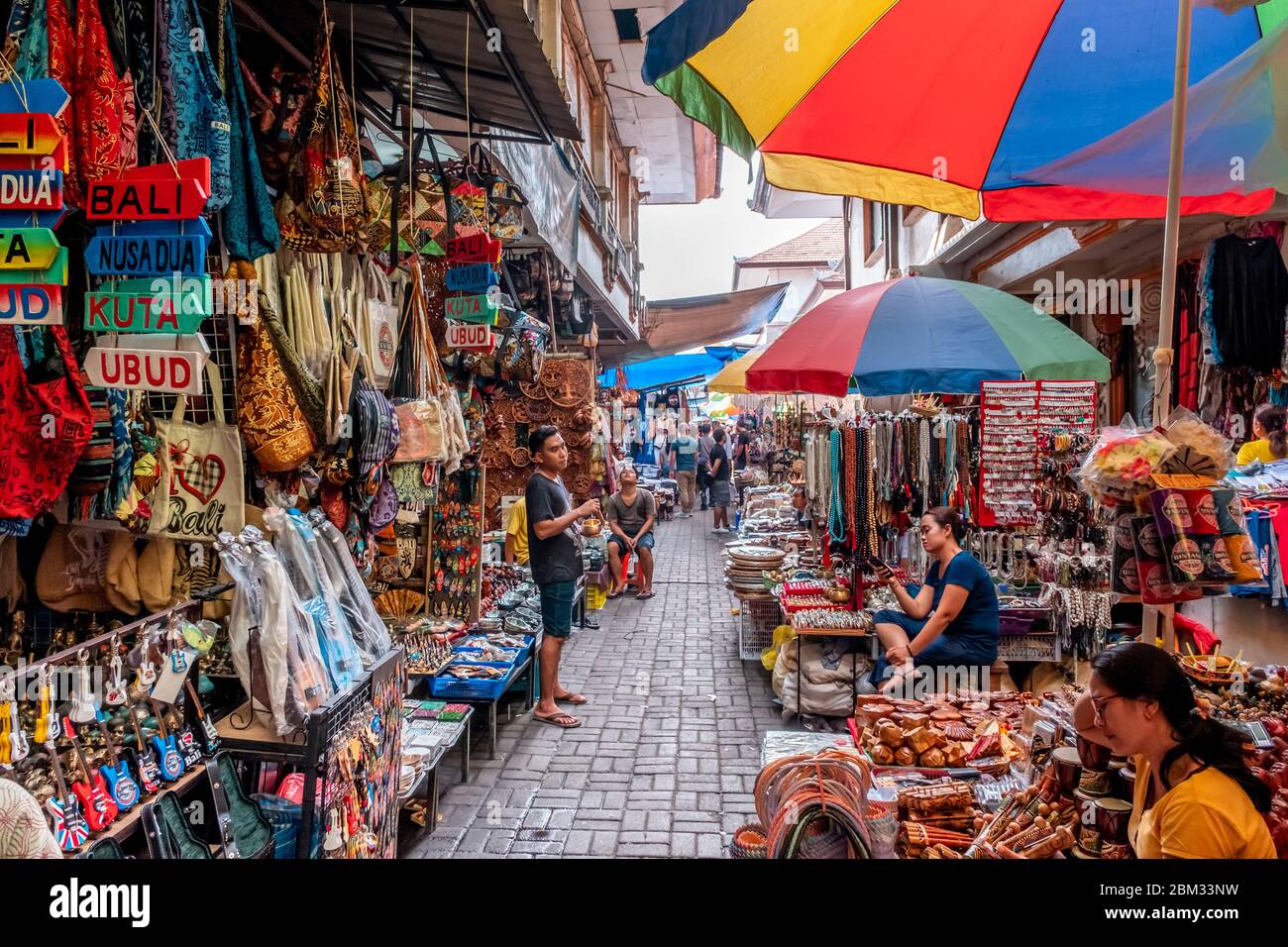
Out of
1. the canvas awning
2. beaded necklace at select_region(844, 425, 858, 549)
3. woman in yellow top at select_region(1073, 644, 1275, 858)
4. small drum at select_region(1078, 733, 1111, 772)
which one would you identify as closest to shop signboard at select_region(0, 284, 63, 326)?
woman in yellow top at select_region(1073, 644, 1275, 858)

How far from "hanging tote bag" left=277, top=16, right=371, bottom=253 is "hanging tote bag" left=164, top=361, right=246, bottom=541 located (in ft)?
3.35

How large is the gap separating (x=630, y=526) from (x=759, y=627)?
316cm

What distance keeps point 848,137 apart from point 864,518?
347 centimetres

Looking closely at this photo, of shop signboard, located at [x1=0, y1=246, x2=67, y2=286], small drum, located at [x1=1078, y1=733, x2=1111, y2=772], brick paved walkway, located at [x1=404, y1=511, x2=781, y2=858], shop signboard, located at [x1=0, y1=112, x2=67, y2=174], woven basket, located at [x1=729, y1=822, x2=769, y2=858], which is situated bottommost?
brick paved walkway, located at [x1=404, y1=511, x2=781, y2=858]

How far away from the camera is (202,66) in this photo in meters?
3.06

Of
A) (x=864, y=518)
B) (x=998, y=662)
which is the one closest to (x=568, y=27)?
(x=864, y=518)

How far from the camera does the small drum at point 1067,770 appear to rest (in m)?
2.71

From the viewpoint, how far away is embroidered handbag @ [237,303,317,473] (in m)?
3.29

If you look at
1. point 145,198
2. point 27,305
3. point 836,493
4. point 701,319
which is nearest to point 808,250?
point 701,319

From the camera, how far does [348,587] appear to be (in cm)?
345

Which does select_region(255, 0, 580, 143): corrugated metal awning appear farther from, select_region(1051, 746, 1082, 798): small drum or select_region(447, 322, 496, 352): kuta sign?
select_region(1051, 746, 1082, 798): small drum

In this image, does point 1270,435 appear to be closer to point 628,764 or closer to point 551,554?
point 628,764

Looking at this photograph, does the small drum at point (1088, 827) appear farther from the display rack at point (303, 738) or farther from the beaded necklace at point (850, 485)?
the beaded necklace at point (850, 485)
